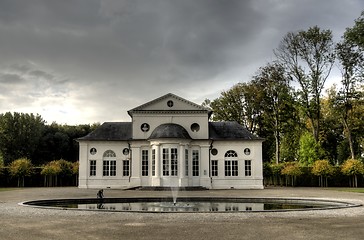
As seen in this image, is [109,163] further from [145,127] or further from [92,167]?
[145,127]

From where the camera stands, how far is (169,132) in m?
34.8

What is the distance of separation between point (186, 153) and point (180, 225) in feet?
78.2

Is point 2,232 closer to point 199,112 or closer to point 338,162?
point 199,112

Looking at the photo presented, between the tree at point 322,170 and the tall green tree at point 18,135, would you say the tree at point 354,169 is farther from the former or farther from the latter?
the tall green tree at point 18,135

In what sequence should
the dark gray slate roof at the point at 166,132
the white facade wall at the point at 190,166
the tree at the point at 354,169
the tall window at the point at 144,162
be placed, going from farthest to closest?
the tree at the point at 354,169 < the tall window at the point at 144,162 < the white facade wall at the point at 190,166 < the dark gray slate roof at the point at 166,132

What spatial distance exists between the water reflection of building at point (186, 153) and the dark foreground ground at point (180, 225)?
20.8m

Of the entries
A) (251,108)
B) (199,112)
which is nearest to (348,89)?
(251,108)

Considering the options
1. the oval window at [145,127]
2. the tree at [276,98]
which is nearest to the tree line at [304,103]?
the tree at [276,98]

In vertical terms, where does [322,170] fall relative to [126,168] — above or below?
below

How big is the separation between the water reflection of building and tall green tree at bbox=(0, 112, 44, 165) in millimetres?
23352

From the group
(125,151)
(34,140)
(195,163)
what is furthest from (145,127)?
(34,140)

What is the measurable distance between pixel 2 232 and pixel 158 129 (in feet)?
Result: 83.7

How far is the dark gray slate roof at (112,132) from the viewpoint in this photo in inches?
1464

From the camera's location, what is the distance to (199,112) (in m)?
37.3
